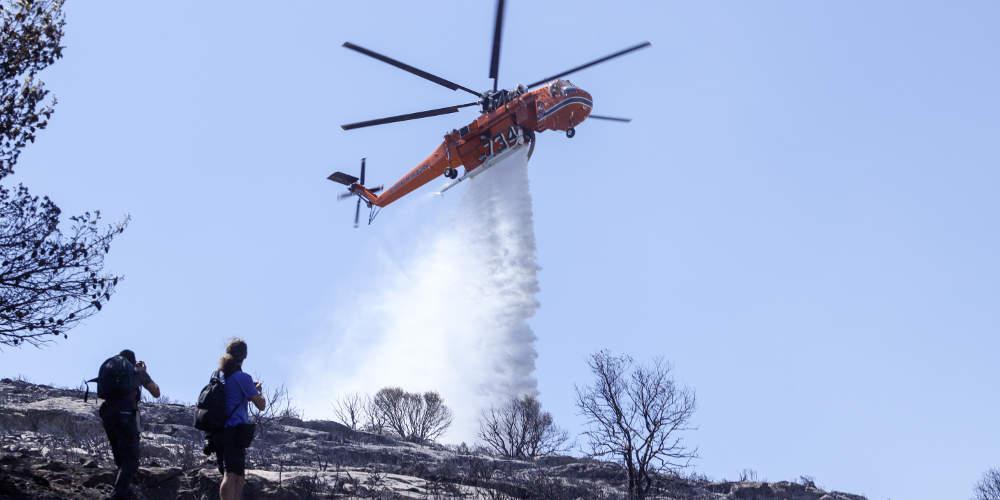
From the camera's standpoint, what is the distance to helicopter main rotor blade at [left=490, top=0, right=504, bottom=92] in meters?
31.1

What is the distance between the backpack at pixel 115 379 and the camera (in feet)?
34.0

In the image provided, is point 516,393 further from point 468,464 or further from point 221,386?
point 221,386

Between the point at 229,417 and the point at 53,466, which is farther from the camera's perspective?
the point at 53,466

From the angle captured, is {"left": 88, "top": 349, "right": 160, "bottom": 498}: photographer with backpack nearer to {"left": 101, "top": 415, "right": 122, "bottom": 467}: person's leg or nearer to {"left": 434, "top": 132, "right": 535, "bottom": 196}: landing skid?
{"left": 101, "top": 415, "right": 122, "bottom": 467}: person's leg

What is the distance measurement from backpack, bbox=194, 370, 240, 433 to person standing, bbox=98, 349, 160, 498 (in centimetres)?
79

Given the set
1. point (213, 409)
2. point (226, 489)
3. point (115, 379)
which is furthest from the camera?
point (115, 379)

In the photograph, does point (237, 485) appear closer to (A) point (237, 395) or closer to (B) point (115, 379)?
(A) point (237, 395)

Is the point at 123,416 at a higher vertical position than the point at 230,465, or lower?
higher

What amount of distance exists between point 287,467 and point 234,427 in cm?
813

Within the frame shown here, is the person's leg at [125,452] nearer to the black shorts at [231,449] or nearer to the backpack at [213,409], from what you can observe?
the backpack at [213,409]

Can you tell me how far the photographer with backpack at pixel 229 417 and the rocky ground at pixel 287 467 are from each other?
2.60 m

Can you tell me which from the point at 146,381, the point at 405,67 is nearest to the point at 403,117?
the point at 405,67

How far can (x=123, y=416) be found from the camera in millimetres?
10430

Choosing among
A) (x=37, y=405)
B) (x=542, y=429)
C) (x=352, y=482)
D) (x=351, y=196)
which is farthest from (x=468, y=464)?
(x=542, y=429)
